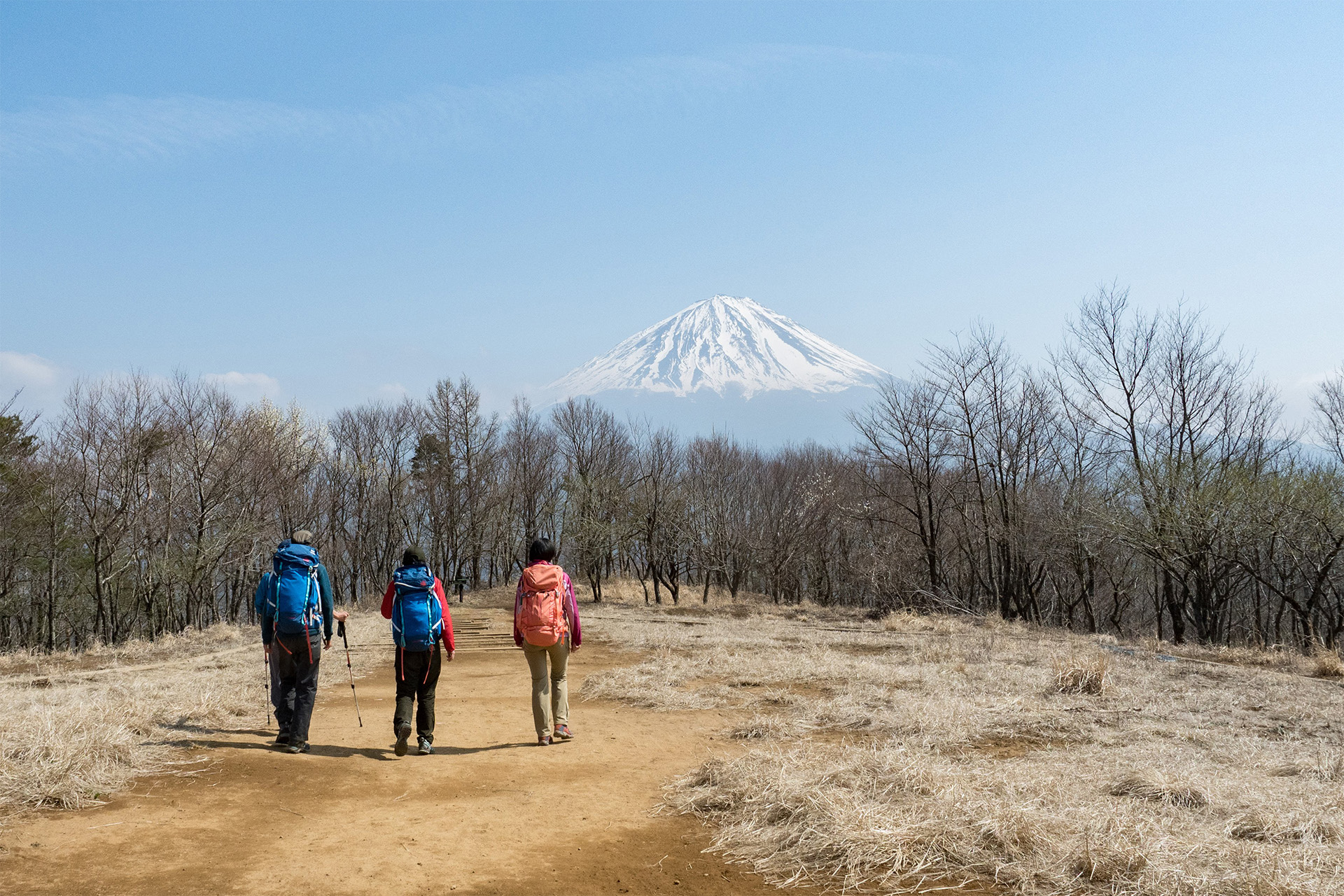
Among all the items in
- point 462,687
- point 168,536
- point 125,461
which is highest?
point 125,461

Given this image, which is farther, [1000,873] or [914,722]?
[914,722]

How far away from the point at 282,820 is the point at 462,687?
6.16m

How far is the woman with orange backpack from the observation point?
7035 millimetres

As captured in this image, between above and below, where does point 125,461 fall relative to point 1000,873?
above

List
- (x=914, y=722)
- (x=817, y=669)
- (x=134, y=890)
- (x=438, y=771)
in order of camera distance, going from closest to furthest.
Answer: (x=134, y=890) < (x=438, y=771) < (x=914, y=722) < (x=817, y=669)

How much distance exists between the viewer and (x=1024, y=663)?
39.1 ft

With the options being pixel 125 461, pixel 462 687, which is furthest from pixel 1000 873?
pixel 125 461

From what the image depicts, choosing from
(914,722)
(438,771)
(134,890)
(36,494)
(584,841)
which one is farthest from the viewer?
(36,494)

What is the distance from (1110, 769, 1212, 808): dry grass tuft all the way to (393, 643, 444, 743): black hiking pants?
17.1ft

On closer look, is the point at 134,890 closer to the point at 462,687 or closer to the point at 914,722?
the point at 914,722

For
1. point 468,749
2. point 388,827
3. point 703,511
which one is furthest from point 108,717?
point 703,511

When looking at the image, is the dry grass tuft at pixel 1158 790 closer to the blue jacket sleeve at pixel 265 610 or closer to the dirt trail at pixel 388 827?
the dirt trail at pixel 388 827

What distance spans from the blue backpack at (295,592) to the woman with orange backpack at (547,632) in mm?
1771

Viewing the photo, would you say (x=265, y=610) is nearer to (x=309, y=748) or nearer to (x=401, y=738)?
(x=309, y=748)
